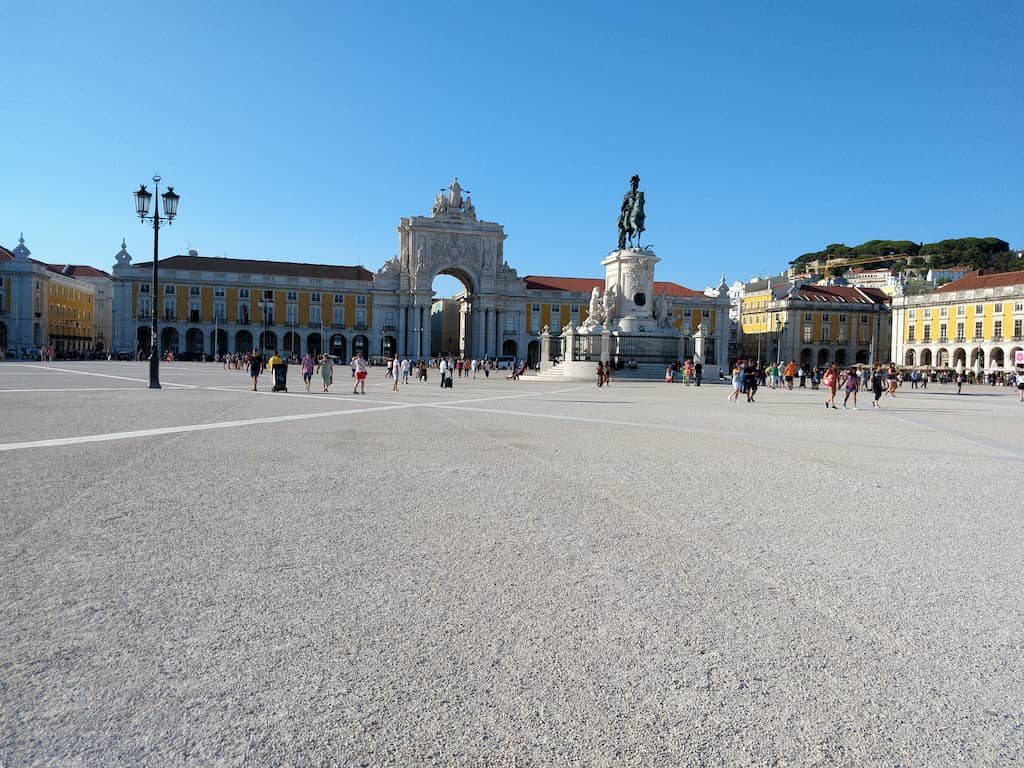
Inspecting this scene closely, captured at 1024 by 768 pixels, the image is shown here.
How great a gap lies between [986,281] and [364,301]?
195 feet

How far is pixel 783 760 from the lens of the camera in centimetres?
241

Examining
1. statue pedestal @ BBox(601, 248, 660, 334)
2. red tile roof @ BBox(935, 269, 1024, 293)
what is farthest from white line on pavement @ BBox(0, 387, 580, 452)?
red tile roof @ BBox(935, 269, 1024, 293)

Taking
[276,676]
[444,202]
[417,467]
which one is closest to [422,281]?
[444,202]

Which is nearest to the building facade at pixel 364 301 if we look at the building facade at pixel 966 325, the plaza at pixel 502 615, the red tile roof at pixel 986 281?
the building facade at pixel 966 325

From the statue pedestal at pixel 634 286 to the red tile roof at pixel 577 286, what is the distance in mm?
46860

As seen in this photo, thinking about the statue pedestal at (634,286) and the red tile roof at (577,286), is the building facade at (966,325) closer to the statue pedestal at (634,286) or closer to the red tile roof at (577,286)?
the red tile roof at (577,286)

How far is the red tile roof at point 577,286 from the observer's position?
86.8 metres

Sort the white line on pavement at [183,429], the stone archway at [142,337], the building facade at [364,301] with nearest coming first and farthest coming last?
the white line on pavement at [183,429]
the stone archway at [142,337]
the building facade at [364,301]

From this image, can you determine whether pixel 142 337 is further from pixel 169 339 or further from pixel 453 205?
pixel 453 205

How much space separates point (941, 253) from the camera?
125m

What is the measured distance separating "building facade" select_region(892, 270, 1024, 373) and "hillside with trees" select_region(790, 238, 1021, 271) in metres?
37.8

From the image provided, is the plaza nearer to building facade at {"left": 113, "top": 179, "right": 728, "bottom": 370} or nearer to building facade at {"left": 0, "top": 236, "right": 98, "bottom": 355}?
building facade at {"left": 0, "top": 236, "right": 98, "bottom": 355}

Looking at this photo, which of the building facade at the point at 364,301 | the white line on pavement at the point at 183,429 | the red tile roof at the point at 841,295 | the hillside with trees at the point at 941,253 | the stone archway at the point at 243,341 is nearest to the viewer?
the white line on pavement at the point at 183,429

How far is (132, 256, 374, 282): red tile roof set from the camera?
3093 inches
